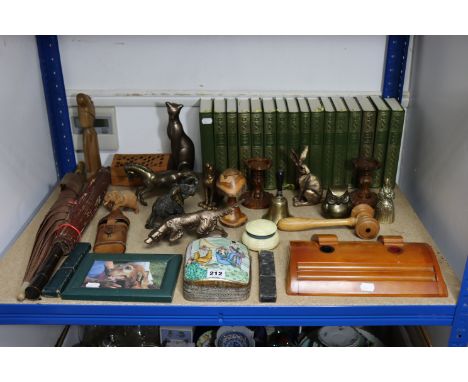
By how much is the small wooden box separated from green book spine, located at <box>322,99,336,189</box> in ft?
1.45

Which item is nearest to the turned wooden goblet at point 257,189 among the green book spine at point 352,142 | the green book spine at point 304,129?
the green book spine at point 304,129

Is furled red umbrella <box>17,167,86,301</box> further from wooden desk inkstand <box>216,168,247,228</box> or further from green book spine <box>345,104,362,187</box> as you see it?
green book spine <box>345,104,362,187</box>

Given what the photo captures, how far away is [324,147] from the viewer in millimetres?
1443

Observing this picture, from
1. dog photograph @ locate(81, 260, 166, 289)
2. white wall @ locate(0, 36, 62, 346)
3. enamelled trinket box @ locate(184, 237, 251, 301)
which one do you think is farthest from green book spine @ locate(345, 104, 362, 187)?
white wall @ locate(0, 36, 62, 346)

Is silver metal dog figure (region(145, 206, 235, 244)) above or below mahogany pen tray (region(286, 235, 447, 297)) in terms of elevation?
above

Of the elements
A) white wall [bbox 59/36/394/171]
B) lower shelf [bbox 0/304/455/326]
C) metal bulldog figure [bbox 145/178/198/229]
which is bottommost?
lower shelf [bbox 0/304/455/326]

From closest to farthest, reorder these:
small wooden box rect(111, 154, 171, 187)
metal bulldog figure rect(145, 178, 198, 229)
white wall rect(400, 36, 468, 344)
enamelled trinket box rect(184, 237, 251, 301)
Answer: enamelled trinket box rect(184, 237, 251, 301) < white wall rect(400, 36, 468, 344) < metal bulldog figure rect(145, 178, 198, 229) < small wooden box rect(111, 154, 171, 187)

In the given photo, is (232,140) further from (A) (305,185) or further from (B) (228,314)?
(B) (228,314)

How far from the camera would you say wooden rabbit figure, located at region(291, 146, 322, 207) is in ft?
4.51

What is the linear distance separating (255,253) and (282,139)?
37cm

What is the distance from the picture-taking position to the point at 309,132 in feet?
4.66

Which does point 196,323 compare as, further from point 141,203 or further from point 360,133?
point 360,133

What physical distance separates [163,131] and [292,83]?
0.41 meters

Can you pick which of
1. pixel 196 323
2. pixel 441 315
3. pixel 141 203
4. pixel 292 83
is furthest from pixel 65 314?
pixel 292 83
